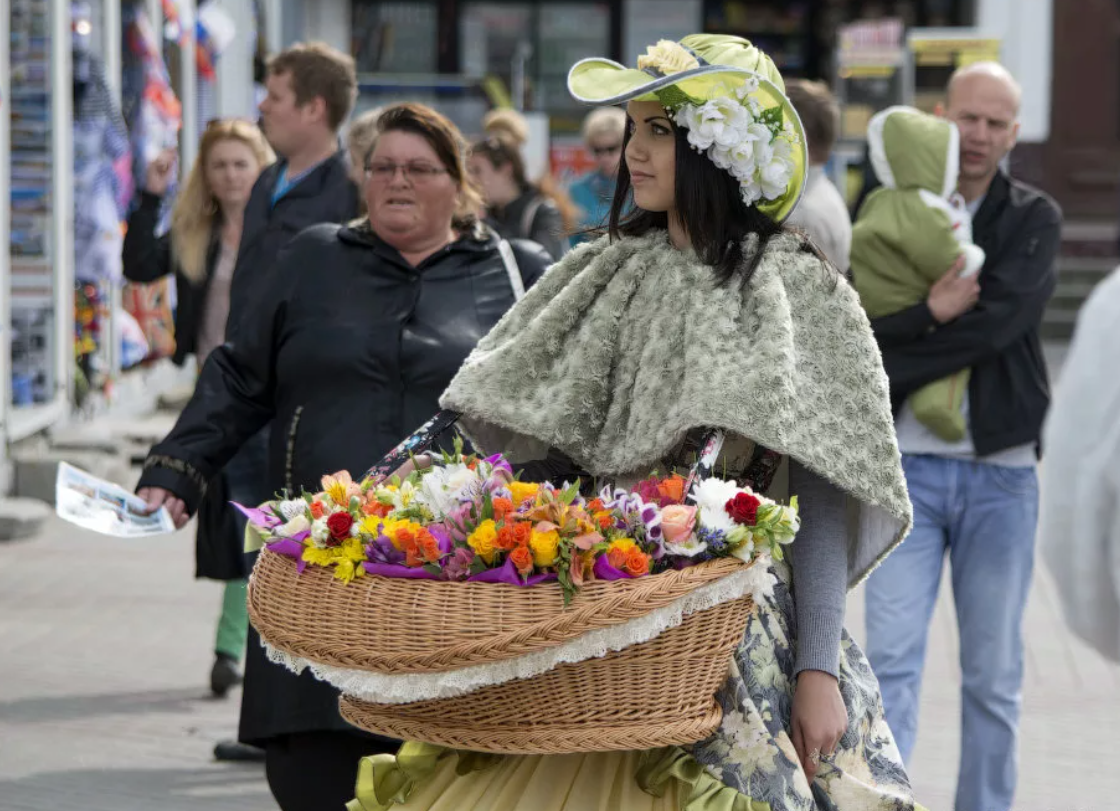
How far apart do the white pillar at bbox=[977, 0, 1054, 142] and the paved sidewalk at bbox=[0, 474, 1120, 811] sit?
1428 centimetres

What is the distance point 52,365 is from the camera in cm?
1112

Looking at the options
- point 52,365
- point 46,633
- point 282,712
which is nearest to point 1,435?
point 52,365

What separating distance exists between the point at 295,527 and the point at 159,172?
4.60 m

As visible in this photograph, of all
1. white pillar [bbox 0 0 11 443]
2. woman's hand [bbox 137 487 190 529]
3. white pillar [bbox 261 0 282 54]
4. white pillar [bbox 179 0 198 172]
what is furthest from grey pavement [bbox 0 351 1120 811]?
white pillar [bbox 261 0 282 54]

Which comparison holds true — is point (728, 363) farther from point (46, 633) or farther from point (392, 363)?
point (46, 633)

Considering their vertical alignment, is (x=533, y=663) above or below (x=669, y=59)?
below

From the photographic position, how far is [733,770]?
9.63 feet

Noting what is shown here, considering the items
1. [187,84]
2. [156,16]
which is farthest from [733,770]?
[187,84]

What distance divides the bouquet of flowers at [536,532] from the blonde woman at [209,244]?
12.1 feet

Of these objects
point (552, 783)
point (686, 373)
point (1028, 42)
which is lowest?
point (552, 783)

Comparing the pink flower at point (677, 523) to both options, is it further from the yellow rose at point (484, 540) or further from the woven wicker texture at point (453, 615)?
the yellow rose at point (484, 540)

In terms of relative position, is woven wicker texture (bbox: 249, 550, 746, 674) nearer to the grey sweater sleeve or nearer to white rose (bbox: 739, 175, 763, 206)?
the grey sweater sleeve

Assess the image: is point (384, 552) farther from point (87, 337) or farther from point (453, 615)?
point (87, 337)

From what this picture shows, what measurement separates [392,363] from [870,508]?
1424mm
